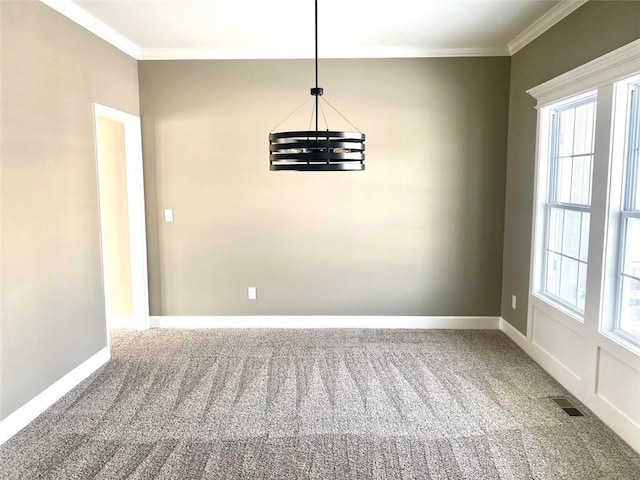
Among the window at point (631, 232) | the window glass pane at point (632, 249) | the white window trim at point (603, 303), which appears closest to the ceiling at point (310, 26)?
the white window trim at point (603, 303)

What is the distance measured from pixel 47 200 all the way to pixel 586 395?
379 centimetres

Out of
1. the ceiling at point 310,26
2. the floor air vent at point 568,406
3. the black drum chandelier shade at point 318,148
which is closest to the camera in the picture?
the black drum chandelier shade at point 318,148

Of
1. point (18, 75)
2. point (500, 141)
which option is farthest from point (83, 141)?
point (500, 141)

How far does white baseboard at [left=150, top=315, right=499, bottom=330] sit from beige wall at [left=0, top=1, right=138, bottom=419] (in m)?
1.00

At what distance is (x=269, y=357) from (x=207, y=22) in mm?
2771

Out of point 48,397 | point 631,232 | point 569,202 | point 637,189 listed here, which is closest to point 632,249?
point 631,232

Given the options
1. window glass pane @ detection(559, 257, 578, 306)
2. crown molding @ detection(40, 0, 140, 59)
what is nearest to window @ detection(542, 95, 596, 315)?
window glass pane @ detection(559, 257, 578, 306)

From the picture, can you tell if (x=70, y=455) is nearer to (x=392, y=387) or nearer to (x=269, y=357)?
(x=269, y=357)

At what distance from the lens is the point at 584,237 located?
122 inches

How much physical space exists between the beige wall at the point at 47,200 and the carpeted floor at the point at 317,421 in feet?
1.31

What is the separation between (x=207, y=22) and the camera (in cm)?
351

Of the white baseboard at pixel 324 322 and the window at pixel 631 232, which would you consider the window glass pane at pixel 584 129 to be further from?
the white baseboard at pixel 324 322

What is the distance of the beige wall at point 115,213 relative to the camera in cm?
437

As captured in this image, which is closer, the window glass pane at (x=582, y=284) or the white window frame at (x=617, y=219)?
the white window frame at (x=617, y=219)
